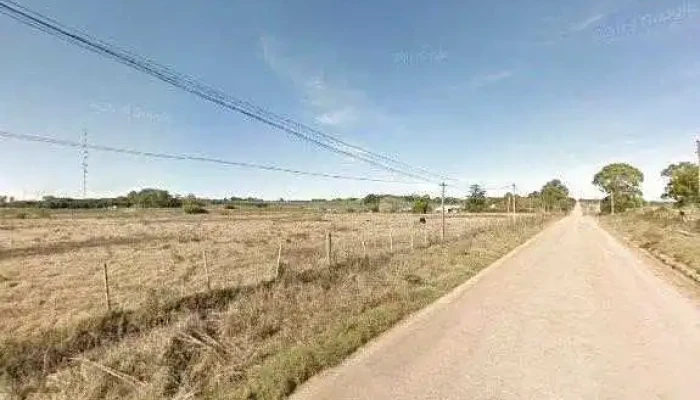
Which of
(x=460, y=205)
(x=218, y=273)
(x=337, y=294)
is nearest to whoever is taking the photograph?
(x=337, y=294)

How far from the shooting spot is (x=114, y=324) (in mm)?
9133

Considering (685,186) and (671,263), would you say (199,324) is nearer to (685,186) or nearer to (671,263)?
(671,263)

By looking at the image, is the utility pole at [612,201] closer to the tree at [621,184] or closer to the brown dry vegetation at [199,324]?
the tree at [621,184]

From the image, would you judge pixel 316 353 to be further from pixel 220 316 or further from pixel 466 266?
pixel 466 266

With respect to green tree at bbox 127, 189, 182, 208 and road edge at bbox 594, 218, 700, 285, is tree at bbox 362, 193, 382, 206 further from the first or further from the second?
road edge at bbox 594, 218, 700, 285

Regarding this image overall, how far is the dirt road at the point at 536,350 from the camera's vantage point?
593cm

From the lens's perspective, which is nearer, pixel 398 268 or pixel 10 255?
pixel 398 268

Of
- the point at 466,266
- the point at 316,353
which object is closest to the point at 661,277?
the point at 466,266

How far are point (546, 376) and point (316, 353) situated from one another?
326 cm

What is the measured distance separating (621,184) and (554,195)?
93.7ft

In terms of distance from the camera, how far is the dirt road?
233 inches

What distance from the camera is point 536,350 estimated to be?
7480 millimetres

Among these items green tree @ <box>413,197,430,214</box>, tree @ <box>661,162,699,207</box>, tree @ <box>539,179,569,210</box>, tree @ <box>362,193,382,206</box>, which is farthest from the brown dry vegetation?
tree @ <box>362,193,382,206</box>

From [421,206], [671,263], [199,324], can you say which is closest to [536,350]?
[199,324]
